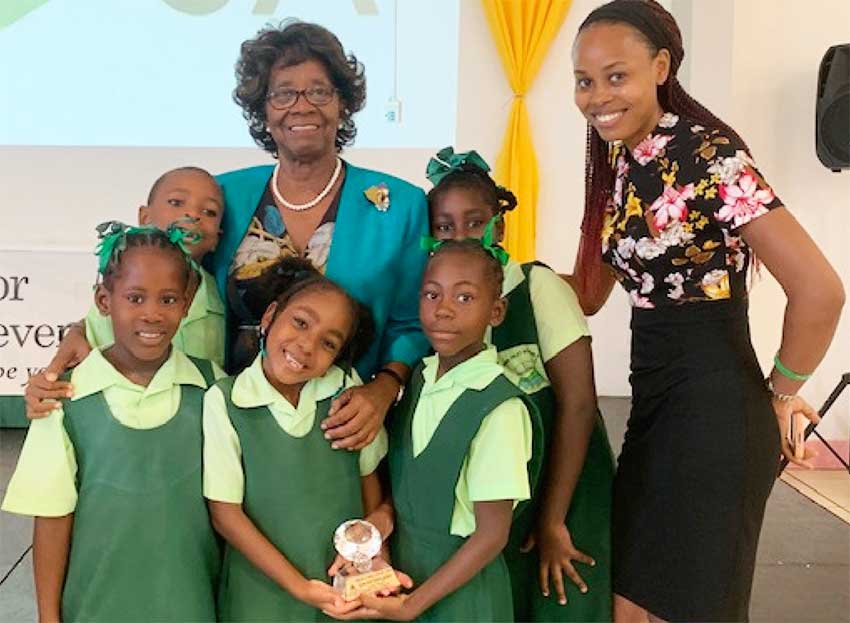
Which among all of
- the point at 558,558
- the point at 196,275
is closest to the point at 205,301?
Answer: the point at 196,275

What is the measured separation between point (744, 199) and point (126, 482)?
3.82 ft

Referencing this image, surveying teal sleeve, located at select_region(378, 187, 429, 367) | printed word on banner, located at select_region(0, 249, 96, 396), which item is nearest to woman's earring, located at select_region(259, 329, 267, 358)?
teal sleeve, located at select_region(378, 187, 429, 367)

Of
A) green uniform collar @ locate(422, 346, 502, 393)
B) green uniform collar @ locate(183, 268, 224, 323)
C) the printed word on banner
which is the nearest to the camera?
green uniform collar @ locate(422, 346, 502, 393)

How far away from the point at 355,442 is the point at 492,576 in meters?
0.35

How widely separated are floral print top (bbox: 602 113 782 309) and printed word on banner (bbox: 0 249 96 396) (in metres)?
3.39

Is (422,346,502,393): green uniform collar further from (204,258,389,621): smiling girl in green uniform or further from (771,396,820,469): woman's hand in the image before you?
Answer: (771,396,820,469): woman's hand

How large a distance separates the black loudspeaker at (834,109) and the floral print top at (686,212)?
287 cm

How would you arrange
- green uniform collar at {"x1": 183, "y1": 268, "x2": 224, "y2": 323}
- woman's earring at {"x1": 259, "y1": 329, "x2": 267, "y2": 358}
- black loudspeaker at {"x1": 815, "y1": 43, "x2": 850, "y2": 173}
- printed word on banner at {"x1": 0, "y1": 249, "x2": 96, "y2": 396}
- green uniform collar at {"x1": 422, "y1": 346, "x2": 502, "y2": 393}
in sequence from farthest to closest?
printed word on banner at {"x1": 0, "y1": 249, "x2": 96, "y2": 396} < black loudspeaker at {"x1": 815, "y1": 43, "x2": 850, "y2": 173} < green uniform collar at {"x1": 183, "y1": 268, "x2": 224, "y2": 323} < woman's earring at {"x1": 259, "y1": 329, "x2": 267, "y2": 358} < green uniform collar at {"x1": 422, "y1": 346, "x2": 502, "y2": 393}

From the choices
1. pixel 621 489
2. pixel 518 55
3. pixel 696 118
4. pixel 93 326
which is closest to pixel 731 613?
pixel 621 489

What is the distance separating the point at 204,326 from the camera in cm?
187

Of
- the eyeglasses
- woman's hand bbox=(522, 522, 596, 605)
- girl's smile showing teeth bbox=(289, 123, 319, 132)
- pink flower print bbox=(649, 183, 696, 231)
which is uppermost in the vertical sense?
the eyeglasses

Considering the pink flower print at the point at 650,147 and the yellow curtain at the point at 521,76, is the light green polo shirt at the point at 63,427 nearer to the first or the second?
the pink flower print at the point at 650,147

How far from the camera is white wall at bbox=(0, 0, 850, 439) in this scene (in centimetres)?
435

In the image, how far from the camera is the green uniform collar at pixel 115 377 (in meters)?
1.54
